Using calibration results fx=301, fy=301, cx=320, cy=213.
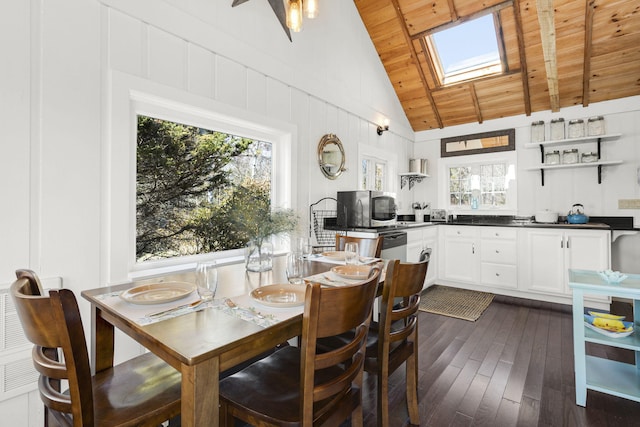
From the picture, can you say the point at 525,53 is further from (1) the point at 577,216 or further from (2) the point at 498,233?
(2) the point at 498,233

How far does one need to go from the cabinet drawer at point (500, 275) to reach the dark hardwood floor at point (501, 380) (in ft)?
2.73

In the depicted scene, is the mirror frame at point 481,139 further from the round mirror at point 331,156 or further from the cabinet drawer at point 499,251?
the round mirror at point 331,156

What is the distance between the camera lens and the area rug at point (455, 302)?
3.38 m

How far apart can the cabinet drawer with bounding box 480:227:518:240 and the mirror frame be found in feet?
4.53

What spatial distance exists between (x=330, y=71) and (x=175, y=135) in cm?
204

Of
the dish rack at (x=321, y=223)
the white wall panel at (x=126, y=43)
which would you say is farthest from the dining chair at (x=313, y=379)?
the dish rack at (x=321, y=223)

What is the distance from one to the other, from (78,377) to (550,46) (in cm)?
468

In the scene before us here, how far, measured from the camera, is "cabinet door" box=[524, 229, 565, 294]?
3.66m

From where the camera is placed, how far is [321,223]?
332 cm

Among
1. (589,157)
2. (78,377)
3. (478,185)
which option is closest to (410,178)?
(478,185)

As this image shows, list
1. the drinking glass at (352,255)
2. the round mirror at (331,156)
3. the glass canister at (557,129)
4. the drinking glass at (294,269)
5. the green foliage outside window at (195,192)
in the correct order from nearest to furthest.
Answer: the drinking glass at (294,269), the drinking glass at (352,255), the green foliage outside window at (195,192), the round mirror at (331,156), the glass canister at (557,129)

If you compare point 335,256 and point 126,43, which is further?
point 335,256

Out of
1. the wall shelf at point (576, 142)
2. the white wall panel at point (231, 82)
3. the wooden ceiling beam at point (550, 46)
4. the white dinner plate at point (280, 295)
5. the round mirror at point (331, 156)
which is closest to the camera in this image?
the white dinner plate at point (280, 295)

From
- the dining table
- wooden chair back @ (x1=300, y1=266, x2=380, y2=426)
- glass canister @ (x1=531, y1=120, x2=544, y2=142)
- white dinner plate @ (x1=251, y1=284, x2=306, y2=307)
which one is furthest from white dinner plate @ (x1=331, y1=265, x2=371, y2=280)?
glass canister @ (x1=531, y1=120, x2=544, y2=142)
